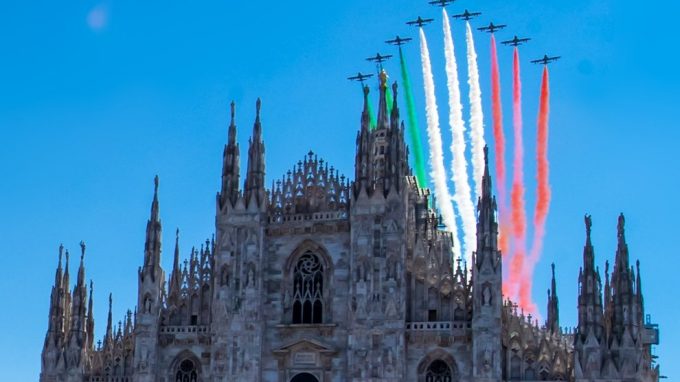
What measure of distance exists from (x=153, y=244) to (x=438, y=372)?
1821cm

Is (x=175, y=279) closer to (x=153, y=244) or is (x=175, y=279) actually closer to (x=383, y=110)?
(x=153, y=244)

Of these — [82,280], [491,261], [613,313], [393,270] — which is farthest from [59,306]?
[613,313]

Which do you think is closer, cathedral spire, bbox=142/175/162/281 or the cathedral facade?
the cathedral facade

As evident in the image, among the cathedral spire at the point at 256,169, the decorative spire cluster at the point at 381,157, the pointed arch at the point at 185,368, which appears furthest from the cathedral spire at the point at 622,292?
the pointed arch at the point at 185,368

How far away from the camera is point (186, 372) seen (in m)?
61.4

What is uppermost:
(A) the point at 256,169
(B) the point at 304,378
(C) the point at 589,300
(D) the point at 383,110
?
(D) the point at 383,110

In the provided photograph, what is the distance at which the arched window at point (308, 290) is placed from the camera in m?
59.4

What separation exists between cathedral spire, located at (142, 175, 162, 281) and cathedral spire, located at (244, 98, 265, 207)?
590 centimetres

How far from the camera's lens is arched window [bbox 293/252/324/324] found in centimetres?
5938

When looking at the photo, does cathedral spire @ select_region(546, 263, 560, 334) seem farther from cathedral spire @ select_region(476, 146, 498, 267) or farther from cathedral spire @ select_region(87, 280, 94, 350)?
cathedral spire @ select_region(87, 280, 94, 350)

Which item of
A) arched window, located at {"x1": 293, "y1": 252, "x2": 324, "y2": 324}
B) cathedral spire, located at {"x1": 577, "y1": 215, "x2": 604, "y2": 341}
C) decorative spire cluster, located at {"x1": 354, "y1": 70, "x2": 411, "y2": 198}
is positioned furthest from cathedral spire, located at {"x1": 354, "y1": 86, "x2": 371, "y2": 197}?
cathedral spire, located at {"x1": 577, "y1": 215, "x2": 604, "y2": 341}

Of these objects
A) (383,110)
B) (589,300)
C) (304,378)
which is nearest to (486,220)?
(589,300)

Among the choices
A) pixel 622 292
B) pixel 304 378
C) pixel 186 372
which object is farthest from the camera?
pixel 186 372

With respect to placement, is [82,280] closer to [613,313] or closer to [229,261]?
[229,261]
